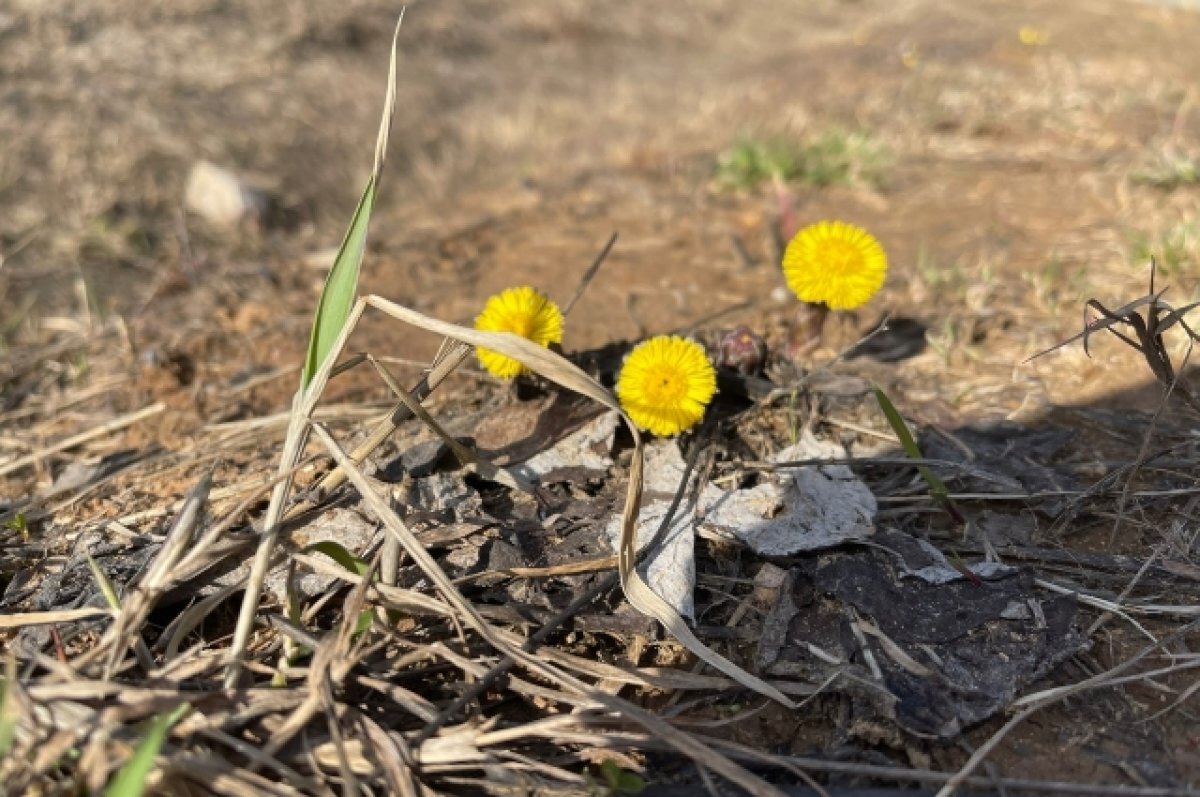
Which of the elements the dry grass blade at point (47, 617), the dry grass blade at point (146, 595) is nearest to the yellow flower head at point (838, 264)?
the dry grass blade at point (146, 595)

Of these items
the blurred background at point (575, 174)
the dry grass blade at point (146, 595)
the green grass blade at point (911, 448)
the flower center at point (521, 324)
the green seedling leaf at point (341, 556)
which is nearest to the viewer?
the dry grass blade at point (146, 595)

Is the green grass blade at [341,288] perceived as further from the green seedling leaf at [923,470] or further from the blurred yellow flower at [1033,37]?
the blurred yellow flower at [1033,37]

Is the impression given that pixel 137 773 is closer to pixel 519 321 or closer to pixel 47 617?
pixel 47 617

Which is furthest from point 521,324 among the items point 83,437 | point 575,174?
point 575,174

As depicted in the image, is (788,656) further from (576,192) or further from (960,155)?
(960,155)

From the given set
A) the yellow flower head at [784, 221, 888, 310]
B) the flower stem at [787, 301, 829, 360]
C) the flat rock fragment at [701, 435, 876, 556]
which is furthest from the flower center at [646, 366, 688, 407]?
the flower stem at [787, 301, 829, 360]

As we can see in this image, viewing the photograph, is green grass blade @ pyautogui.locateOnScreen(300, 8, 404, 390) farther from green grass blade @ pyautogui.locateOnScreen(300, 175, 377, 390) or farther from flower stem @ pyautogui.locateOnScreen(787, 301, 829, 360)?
flower stem @ pyautogui.locateOnScreen(787, 301, 829, 360)
